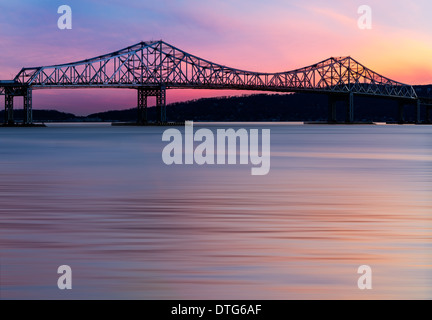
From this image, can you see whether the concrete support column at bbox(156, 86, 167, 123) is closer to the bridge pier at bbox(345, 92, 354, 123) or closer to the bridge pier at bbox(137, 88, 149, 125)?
the bridge pier at bbox(137, 88, 149, 125)

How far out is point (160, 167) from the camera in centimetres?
2620

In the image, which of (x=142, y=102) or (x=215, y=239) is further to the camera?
(x=142, y=102)

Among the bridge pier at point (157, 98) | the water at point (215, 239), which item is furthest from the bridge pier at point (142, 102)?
the water at point (215, 239)

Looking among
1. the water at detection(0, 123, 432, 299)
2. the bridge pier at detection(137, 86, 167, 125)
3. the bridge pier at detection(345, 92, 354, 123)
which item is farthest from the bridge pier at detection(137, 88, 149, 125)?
the water at detection(0, 123, 432, 299)

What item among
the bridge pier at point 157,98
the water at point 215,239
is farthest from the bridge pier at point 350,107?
the water at point 215,239

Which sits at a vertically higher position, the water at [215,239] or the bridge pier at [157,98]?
the bridge pier at [157,98]

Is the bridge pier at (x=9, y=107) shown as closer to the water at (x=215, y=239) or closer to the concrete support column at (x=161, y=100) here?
the concrete support column at (x=161, y=100)

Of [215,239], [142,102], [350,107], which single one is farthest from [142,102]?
[215,239]

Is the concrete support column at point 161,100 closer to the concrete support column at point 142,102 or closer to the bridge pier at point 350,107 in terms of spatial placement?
the concrete support column at point 142,102

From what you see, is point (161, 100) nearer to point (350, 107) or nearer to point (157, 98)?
point (157, 98)

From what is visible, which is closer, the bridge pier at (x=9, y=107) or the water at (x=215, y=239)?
the water at (x=215, y=239)

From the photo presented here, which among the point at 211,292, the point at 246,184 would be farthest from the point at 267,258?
the point at 246,184

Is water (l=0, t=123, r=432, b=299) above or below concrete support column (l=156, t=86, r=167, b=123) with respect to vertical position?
below
